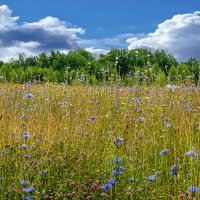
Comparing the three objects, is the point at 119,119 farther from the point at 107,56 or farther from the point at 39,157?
the point at 107,56

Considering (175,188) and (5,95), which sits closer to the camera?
(175,188)

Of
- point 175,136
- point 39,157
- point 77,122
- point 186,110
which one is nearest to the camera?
point 39,157

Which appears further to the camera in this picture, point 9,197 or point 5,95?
point 5,95

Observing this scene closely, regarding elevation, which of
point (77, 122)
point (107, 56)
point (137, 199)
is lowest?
point (137, 199)

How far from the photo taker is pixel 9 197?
140 inches

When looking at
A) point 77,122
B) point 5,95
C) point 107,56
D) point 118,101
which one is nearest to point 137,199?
point 77,122

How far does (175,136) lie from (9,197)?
248cm

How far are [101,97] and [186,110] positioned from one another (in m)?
2.08

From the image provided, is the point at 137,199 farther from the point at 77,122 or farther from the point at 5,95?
the point at 5,95

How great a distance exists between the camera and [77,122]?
5.84 meters

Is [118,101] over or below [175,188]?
over

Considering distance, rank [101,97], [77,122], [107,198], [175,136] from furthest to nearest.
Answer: [101,97] < [77,122] < [175,136] < [107,198]

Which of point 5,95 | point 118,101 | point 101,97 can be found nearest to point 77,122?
point 118,101

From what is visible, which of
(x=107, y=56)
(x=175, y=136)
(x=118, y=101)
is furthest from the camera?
(x=107, y=56)
